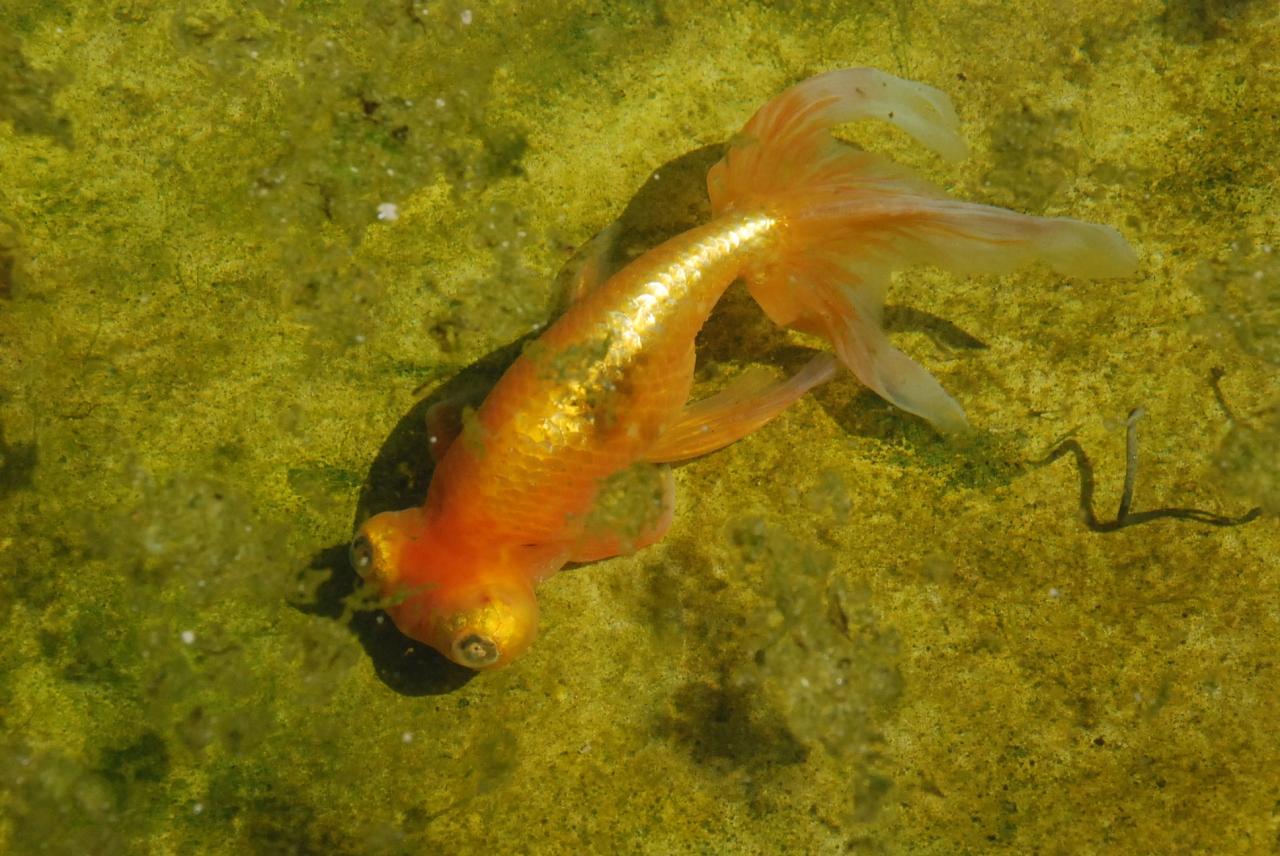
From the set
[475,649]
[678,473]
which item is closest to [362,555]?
[475,649]

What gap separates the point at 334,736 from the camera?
3006 mm

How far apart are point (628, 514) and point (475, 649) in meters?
0.68

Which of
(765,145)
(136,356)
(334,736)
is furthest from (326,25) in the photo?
(334,736)

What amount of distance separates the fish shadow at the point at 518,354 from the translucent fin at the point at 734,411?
17cm

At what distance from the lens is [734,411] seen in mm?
3197

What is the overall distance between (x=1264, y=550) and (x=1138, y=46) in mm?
2079

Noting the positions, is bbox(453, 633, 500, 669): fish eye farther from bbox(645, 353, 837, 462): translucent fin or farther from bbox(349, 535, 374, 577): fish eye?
bbox(645, 353, 837, 462): translucent fin

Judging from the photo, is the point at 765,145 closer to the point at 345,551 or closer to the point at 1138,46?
the point at 1138,46

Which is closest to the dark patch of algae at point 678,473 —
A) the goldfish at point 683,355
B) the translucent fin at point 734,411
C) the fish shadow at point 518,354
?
the fish shadow at point 518,354

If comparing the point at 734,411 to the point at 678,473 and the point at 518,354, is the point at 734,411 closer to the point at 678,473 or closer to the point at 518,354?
the point at 678,473

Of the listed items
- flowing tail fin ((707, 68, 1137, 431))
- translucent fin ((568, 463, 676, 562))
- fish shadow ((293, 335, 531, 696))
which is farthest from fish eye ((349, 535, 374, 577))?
flowing tail fin ((707, 68, 1137, 431))

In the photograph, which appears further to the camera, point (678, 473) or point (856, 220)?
point (678, 473)

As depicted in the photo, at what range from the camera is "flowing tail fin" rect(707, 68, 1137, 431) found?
2.96 meters

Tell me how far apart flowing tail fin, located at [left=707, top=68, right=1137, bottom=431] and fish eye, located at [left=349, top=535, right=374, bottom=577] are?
5.24 feet
